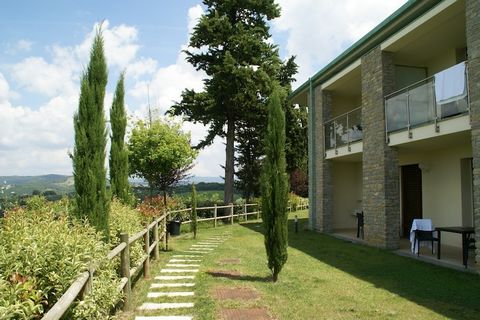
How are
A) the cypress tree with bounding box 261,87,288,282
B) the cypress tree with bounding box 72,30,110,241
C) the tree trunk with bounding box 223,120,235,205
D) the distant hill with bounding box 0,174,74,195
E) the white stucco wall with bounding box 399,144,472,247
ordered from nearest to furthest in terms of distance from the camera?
the cypress tree with bounding box 72,30,110,241 < the cypress tree with bounding box 261,87,288,282 < the distant hill with bounding box 0,174,74,195 < the white stucco wall with bounding box 399,144,472,247 < the tree trunk with bounding box 223,120,235,205

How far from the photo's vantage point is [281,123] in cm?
810

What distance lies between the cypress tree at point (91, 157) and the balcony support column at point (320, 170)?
425 inches

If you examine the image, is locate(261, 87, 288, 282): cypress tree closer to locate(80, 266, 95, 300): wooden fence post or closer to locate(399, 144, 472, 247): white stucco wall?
locate(80, 266, 95, 300): wooden fence post

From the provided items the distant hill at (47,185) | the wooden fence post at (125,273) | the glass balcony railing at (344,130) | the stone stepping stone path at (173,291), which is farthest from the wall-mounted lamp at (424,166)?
the distant hill at (47,185)

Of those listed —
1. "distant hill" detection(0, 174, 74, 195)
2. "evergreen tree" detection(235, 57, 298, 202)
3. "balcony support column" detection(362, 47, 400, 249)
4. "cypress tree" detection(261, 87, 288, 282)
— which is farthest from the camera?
"evergreen tree" detection(235, 57, 298, 202)

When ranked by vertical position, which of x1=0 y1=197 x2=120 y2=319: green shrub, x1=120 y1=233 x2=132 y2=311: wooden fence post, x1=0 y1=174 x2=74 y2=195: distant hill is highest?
x1=0 y1=174 x2=74 y2=195: distant hill

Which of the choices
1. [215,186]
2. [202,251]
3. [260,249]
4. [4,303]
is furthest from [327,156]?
[215,186]

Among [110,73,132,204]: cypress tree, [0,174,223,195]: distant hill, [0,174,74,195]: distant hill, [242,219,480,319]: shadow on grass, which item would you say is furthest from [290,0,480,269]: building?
[0,174,74,195]: distant hill

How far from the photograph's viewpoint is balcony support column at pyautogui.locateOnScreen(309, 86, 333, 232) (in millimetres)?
16703

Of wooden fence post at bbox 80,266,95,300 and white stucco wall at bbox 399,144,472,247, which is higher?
white stucco wall at bbox 399,144,472,247

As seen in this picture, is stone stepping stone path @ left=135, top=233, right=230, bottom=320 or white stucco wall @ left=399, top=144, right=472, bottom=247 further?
white stucco wall @ left=399, top=144, right=472, bottom=247

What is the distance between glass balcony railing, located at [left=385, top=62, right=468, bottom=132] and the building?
0.08ft

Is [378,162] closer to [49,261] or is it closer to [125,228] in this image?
[125,228]

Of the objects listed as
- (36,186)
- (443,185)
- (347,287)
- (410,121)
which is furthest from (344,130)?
(36,186)
